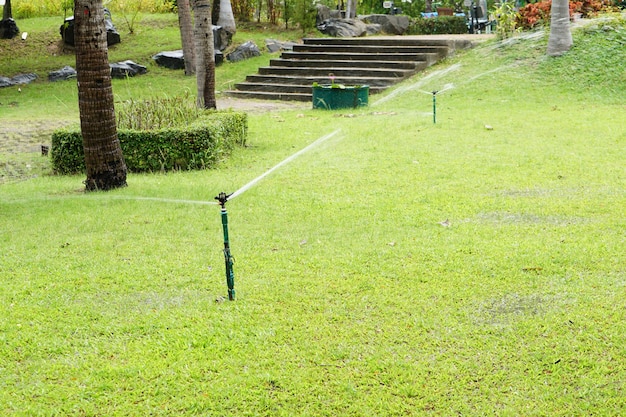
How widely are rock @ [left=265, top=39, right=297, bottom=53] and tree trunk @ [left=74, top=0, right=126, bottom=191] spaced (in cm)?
1449

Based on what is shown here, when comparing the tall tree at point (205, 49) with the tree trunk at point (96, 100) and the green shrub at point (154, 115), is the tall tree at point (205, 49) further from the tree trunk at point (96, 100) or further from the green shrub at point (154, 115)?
the tree trunk at point (96, 100)

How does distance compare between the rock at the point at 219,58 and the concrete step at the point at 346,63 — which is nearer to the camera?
the concrete step at the point at 346,63

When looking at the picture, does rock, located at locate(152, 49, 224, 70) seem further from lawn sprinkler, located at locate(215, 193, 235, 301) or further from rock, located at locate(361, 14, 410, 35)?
lawn sprinkler, located at locate(215, 193, 235, 301)

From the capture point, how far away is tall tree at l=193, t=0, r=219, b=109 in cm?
1231

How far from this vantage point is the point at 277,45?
22.5 metres

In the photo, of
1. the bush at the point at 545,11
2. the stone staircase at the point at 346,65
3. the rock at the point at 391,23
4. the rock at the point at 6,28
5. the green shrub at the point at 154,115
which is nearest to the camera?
the green shrub at the point at 154,115

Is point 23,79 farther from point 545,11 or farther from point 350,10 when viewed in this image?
point 545,11

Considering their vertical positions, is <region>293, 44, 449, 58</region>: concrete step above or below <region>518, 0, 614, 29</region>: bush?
below

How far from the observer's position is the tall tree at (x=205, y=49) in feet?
40.4

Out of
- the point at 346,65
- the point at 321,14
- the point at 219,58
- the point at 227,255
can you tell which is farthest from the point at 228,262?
the point at 321,14

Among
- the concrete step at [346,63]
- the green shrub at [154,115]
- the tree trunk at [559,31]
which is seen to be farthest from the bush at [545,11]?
the green shrub at [154,115]

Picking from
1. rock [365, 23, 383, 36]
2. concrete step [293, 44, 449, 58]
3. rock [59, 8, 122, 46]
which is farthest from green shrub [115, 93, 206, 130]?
rock [365, 23, 383, 36]

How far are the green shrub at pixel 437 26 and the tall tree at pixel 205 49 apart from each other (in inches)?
568

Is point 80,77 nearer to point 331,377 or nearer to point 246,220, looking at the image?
point 246,220
